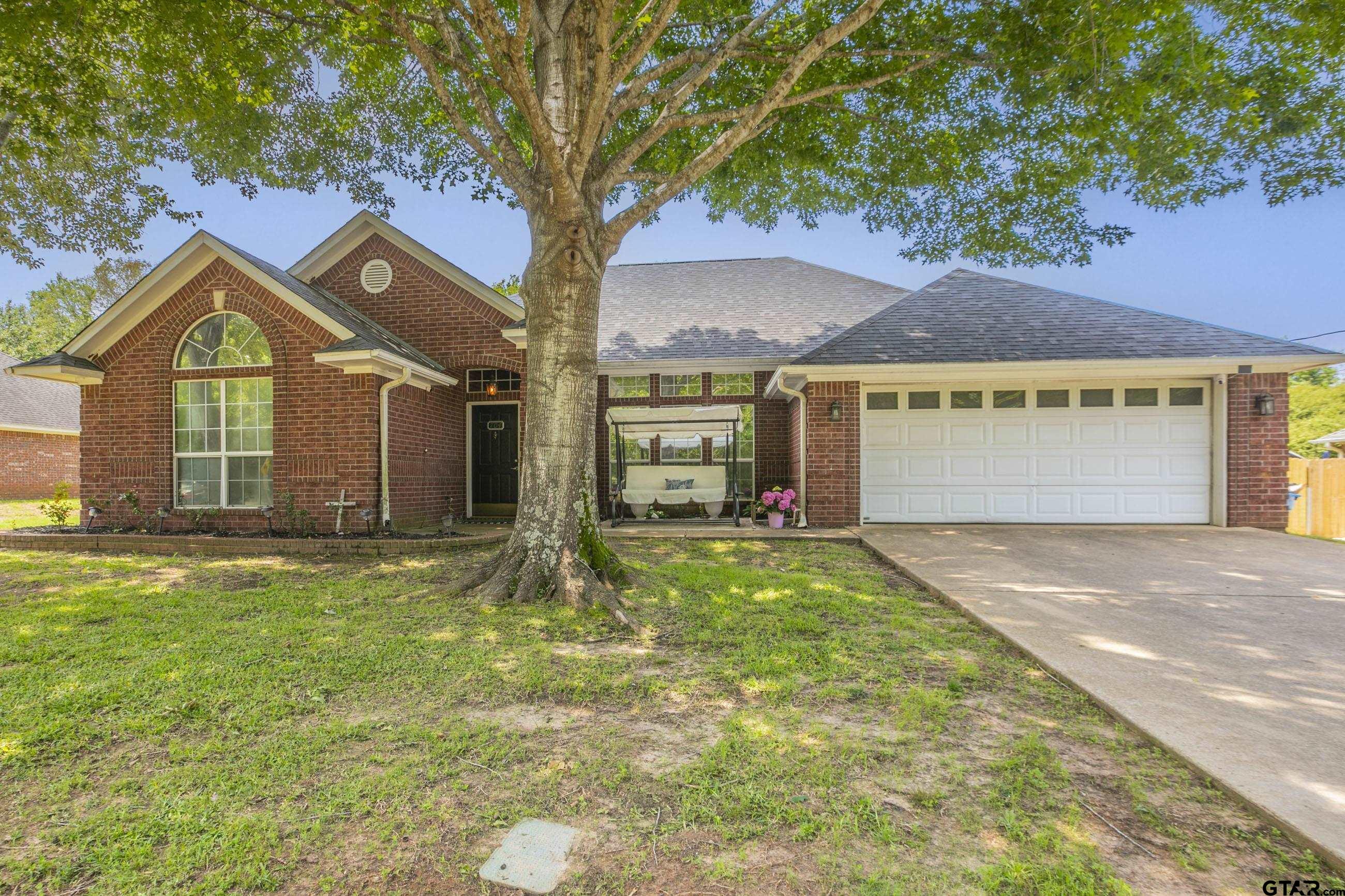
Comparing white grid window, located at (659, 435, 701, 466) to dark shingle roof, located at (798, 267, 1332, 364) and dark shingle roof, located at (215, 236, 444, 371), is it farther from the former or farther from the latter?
dark shingle roof, located at (215, 236, 444, 371)

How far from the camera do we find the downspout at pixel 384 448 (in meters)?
8.80

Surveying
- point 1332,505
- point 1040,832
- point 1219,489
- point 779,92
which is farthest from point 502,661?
point 1332,505

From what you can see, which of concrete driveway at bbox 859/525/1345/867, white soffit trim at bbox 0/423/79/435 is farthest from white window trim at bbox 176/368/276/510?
white soffit trim at bbox 0/423/79/435

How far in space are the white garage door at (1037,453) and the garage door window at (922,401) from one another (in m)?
0.02

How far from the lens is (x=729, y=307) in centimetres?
1369

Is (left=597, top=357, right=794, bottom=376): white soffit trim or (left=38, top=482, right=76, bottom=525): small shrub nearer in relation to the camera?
(left=38, top=482, right=76, bottom=525): small shrub

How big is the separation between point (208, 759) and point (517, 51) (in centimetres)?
440

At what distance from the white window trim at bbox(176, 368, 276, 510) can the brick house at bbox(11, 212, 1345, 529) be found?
0.03 metres

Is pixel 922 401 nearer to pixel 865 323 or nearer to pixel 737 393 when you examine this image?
pixel 865 323

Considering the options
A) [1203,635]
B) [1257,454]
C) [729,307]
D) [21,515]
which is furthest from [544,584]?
[21,515]

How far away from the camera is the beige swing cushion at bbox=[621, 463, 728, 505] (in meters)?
10.8

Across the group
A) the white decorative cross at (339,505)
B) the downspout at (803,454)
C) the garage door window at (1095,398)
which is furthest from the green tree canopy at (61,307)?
the garage door window at (1095,398)

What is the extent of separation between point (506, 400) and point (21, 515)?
38.3 feet

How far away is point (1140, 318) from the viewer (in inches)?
404
